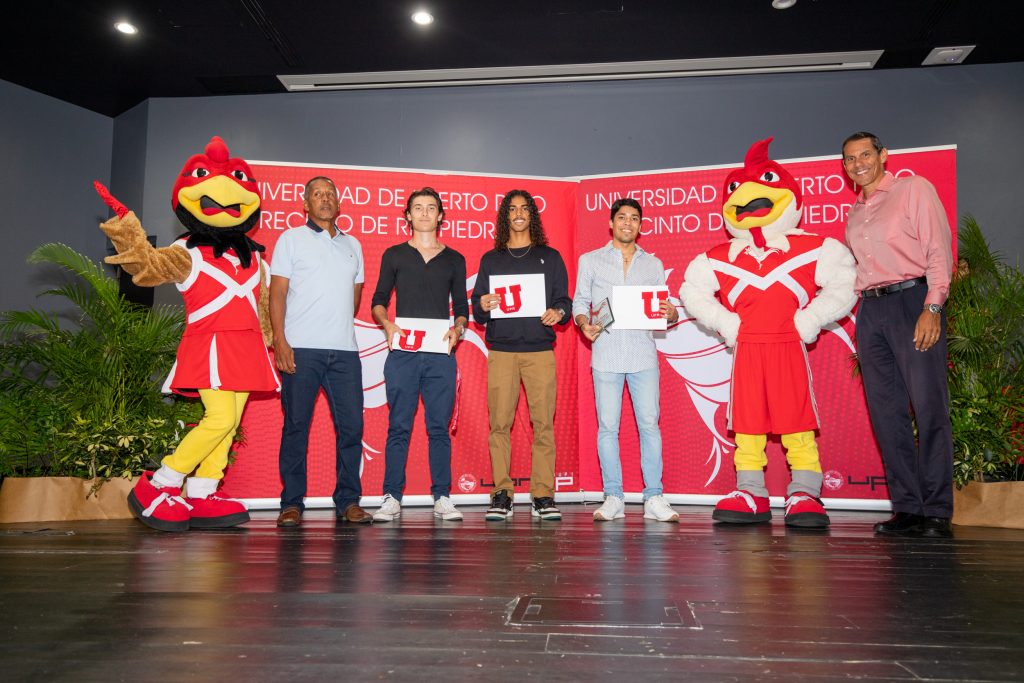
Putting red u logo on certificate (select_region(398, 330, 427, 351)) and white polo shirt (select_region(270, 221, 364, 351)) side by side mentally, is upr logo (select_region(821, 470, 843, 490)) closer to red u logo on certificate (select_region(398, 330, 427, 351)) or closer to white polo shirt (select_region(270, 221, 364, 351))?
red u logo on certificate (select_region(398, 330, 427, 351))

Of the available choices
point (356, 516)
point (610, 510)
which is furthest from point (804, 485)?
point (356, 516)

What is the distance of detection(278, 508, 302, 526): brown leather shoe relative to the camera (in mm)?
3705

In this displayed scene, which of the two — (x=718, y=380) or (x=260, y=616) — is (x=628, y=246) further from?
(x=260, y=616)

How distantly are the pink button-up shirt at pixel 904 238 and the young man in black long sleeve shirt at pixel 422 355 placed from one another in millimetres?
2062

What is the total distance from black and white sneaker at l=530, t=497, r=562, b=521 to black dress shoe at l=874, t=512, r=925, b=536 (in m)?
1.52

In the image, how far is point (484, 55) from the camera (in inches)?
234

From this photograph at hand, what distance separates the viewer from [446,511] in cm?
391

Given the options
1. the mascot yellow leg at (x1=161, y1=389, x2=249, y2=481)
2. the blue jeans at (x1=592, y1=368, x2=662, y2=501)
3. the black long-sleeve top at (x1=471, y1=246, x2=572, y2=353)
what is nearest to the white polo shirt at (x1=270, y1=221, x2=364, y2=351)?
the mascot yellow leg at (x1=161, y1=389, x2=249, y2=481)

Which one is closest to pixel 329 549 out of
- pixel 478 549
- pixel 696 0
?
pixel 478 549

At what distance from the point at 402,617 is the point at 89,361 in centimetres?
303

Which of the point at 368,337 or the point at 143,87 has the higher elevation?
the point at 143,87

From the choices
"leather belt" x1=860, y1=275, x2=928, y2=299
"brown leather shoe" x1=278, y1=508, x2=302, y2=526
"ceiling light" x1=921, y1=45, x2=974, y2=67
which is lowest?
"brown leather shoe" x1=278, y1=508, x2=302, y2=526

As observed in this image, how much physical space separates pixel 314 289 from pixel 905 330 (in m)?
2.89

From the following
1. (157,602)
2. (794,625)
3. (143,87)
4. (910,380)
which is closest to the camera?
(794,625)
